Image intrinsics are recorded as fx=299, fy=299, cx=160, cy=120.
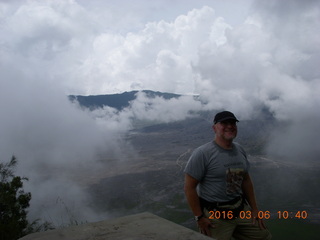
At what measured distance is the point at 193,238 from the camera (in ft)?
12.6

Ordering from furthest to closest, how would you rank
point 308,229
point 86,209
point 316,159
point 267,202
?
1. point 316,159
2. point 86,209
3. point 267,202
4. point 308,229

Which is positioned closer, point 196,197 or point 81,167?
point 196,197

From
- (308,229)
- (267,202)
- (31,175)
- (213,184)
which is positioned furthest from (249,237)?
(31,175)

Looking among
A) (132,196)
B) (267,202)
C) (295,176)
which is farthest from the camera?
(295,176)

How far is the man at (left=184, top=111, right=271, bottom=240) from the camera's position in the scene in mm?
4340

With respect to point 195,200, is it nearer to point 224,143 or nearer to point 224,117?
point 224,143

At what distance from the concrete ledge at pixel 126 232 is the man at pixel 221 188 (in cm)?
44

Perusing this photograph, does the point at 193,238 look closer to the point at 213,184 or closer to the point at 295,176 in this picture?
the point at 213,184

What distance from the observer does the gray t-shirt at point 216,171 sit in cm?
433

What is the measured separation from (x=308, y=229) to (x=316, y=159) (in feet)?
348

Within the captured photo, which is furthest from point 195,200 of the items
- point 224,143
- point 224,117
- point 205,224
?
point 224,117

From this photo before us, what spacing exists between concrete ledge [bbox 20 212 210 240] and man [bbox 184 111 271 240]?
44 cm

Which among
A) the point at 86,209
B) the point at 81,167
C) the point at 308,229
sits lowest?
the point at 308,229

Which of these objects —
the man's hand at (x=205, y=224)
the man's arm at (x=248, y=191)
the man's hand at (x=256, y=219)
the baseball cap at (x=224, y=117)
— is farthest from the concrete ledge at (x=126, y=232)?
the baseball cap at (x=224, y=117)
